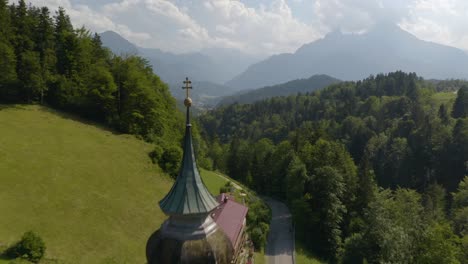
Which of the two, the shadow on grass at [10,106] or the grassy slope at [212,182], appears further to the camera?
the grassy slope at [212,182]

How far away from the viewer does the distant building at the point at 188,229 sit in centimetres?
707

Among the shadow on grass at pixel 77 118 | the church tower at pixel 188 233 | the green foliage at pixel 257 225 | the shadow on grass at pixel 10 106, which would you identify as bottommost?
the green foliage at pixel 257 225

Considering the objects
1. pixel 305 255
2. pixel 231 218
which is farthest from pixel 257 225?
pixel 231 218

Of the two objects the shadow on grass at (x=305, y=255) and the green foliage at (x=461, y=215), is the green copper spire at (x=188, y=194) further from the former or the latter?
the green foliage at (x=461, y=215)

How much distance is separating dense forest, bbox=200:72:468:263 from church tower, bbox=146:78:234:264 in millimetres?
32055

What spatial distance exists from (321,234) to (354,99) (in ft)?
387

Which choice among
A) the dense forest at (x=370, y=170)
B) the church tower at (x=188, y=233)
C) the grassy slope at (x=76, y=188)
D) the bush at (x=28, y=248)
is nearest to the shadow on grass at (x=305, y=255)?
the dense forest at (x=370, y=170)

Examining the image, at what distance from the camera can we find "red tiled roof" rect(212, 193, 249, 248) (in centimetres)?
2731

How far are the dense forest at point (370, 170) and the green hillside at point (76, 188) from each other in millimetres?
20992

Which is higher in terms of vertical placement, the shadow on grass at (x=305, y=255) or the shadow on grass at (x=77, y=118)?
the shadow on grass at (x=77, y=118)

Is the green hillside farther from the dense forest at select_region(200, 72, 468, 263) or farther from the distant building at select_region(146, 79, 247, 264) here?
the dense forest at select_region(200, 72, 468, 263)

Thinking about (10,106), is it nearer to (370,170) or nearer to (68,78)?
(68,78)

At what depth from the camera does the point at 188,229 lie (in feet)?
24.0

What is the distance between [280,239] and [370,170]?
67.4ft
